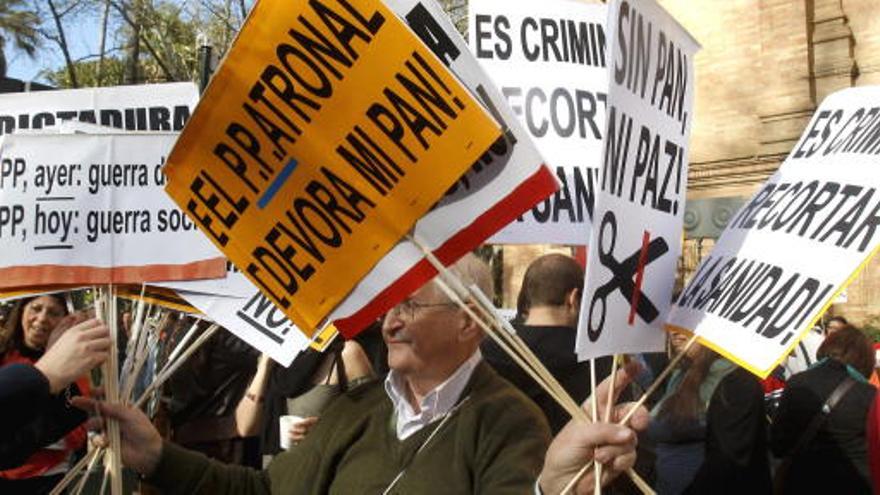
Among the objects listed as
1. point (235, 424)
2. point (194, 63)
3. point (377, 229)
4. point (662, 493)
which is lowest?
point (662, 493)

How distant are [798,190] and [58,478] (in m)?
3.81

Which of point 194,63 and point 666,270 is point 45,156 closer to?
point 666,270

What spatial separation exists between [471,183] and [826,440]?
2.85 meters

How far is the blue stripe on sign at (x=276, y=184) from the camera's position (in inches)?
111

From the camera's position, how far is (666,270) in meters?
2.74

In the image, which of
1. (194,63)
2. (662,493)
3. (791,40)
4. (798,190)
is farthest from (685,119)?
(194,63)

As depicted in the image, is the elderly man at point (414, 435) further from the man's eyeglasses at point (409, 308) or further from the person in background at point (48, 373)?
the person in background at point (48, 373)

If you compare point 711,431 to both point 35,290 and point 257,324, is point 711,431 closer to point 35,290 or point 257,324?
point 257,324

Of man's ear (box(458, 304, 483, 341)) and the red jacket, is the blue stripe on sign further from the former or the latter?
the red jacket

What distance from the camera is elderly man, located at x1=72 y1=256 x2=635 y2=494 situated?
290 cm

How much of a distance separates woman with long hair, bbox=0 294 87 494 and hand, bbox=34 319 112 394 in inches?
51.0

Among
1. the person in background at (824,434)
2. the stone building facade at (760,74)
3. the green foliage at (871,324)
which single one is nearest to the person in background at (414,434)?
the person in background at (824,434)

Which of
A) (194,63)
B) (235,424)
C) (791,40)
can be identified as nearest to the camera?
(235,424)

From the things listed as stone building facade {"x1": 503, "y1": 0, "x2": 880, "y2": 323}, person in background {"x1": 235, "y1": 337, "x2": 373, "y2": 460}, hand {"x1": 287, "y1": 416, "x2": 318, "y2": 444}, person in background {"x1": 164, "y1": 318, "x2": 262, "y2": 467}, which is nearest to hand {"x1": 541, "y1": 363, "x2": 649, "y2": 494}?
hand {"x1": 287, "y1": 416, "x2": 318, "y2": 444}
